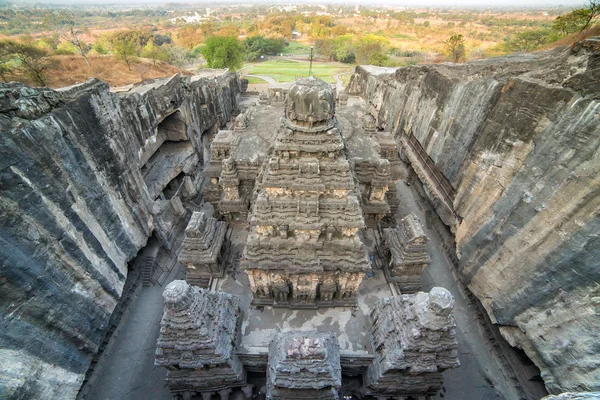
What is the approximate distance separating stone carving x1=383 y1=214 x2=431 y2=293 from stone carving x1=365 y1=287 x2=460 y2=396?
9.56 feet

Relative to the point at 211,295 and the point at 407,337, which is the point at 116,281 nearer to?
the point at 211,295

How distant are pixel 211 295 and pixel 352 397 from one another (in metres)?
6.81

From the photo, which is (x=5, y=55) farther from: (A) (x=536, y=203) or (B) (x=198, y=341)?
(A) (x=536, y=203)

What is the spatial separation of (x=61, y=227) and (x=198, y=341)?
250 inches

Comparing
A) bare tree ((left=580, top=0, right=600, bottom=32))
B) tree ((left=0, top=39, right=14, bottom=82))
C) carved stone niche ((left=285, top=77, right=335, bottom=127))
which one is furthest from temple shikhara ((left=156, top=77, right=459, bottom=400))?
tree ((left=0, top=39, right=14, bottom=82))

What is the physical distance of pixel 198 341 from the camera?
8523 mm

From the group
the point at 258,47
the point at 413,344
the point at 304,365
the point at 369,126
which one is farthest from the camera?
the point at 258,47

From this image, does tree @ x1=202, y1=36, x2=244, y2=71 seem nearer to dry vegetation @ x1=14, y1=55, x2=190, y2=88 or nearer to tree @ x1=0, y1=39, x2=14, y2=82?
dry vegetation @ x1=14, y1=55, x2=190, y2=88

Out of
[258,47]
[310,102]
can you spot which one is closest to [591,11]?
[310,102]

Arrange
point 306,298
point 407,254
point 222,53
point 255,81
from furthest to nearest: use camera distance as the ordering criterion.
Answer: point 255,81 → point 222,53 → point 407,254 → point 306,298

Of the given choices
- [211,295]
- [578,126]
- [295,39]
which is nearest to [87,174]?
[211,295]

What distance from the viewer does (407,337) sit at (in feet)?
27.6

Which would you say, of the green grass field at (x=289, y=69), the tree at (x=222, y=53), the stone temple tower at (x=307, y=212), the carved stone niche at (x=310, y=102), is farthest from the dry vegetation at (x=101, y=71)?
the carved stone niche at (x=310, y=102)

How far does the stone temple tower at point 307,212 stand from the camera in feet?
29.8
